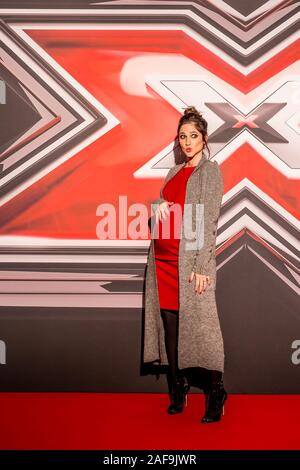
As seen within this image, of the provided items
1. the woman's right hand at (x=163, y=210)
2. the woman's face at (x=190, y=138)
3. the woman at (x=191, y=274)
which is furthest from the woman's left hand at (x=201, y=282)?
the woman's face at (x=190, y=138)

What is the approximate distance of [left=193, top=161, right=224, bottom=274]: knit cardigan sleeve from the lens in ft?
6.68

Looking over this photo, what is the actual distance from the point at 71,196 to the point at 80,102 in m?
0.49

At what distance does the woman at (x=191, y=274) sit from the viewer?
6.74 ft

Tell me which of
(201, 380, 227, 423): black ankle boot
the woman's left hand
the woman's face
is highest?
the woman's face

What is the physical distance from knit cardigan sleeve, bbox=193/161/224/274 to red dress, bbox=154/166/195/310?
0.36ft

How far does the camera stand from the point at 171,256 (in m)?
2.14

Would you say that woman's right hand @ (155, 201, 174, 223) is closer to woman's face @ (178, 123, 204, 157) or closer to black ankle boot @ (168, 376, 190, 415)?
woman's face @ (178, 123, 204, 157)

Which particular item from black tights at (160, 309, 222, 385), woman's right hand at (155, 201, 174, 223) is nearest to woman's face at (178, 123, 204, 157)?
woman's right hand at (155, 201, 174, 223)

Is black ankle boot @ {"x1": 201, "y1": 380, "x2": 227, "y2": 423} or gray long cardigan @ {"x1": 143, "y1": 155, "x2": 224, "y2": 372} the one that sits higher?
gray long cardigan @ {"x1": 143, "y1": 155, "x2": 224, "y2": 372}

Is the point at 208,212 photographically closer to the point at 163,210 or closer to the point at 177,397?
the point at 163,210

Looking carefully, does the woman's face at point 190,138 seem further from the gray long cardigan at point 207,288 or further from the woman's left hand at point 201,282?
the woman's left hand at point 201,282

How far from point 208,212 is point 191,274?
0.28 meters

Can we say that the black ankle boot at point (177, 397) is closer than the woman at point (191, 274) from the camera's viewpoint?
No
